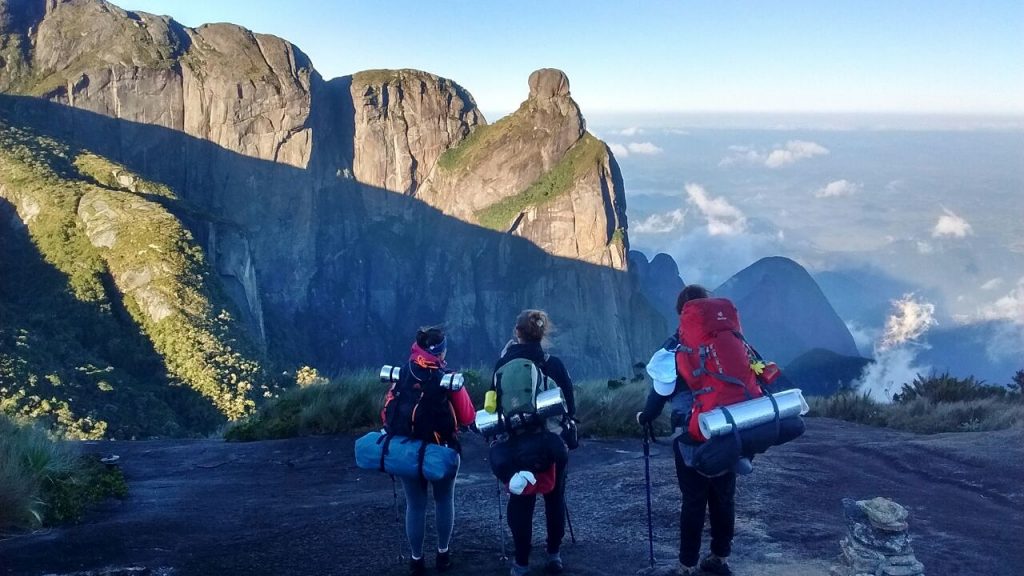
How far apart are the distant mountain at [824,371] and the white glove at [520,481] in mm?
66345

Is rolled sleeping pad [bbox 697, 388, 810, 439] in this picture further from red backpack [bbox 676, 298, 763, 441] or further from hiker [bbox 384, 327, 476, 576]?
hiker [bbox 384, 327, 476, 576]

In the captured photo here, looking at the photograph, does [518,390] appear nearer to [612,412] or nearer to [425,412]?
[425,412]

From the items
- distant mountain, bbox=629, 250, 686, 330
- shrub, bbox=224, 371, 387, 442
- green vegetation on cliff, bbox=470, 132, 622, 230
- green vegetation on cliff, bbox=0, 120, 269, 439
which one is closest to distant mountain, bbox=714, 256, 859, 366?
distant mountain, bbox=629, 250, 686, 330

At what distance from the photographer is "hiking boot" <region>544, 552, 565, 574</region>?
534cm

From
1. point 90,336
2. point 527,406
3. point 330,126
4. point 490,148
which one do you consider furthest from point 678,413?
point 330,126

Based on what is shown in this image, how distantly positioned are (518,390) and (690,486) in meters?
1.29

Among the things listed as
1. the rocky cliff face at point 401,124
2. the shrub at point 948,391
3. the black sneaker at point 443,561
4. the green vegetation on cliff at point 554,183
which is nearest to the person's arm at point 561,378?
the black sneaker at point 443,561

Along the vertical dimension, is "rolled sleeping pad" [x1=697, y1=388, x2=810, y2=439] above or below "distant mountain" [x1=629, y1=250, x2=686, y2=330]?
above

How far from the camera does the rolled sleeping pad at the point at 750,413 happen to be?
4.46 meters

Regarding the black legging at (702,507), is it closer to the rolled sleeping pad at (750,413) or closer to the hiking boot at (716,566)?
the hiking boot at (716,566)

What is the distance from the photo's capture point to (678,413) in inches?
191

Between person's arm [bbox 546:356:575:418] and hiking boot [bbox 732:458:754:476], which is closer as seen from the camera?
hiking boot [bbox 732:458:754:476]

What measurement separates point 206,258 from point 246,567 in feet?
153

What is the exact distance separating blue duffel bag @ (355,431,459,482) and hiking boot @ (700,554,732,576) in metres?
1.90
